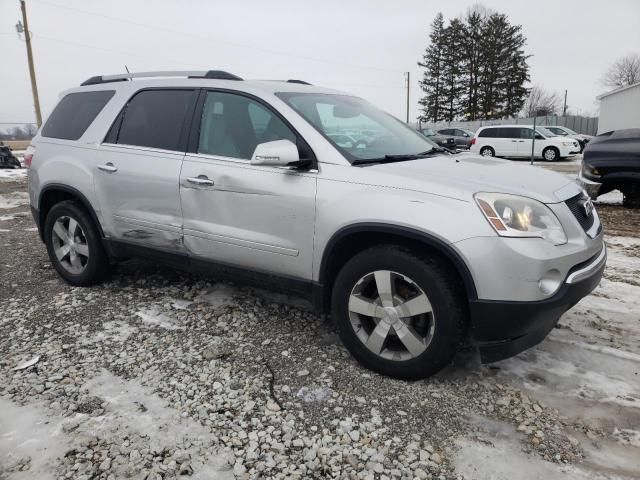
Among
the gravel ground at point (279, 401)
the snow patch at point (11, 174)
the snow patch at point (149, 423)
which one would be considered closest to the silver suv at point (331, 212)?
the gravel ground at point (279, 401)

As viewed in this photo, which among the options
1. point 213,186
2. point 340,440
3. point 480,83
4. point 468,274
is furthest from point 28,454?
point 480,83

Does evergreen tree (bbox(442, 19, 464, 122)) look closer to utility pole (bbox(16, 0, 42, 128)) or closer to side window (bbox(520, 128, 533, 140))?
side window (bbox(520, 128, 533, 140))

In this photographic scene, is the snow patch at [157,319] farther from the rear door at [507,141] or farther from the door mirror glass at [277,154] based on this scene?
the rear door at [507,141]

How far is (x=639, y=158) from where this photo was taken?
7352mm

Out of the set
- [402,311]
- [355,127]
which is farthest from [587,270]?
[355,127]

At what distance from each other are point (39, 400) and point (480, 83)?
5247cm

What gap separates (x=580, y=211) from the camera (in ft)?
9.50

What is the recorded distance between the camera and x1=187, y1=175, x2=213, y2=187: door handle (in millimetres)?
3394

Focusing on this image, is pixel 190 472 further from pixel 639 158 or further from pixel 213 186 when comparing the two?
pixel 639 158

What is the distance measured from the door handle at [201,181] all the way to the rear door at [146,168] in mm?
179

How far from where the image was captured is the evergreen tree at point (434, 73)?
51344 millimetres

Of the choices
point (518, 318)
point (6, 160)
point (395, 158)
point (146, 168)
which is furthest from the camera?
point (6, 160)

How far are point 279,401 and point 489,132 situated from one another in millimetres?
22477

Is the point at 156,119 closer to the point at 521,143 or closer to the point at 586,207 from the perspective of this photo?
the point at 586,207
